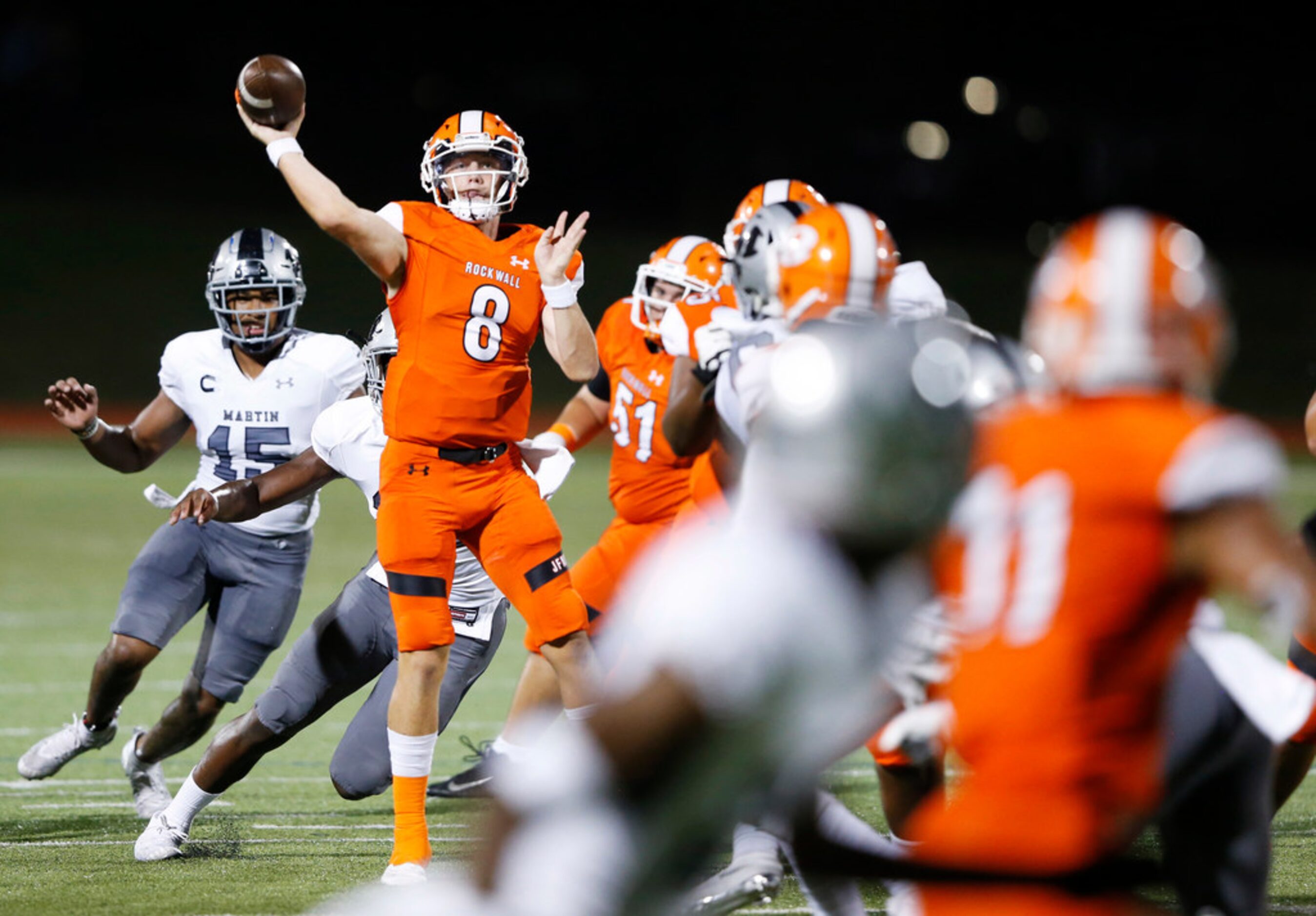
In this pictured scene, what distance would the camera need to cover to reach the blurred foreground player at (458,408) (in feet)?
14.3

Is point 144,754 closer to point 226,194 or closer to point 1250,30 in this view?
point 226,194

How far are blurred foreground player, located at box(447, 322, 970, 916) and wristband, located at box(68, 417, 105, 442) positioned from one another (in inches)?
151

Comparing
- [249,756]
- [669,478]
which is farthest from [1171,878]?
[669,478]

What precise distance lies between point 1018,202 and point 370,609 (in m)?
21.6

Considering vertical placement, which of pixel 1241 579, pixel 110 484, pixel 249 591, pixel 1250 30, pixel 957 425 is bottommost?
pixel 110 484

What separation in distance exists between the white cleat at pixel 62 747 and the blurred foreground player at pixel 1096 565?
157 inches

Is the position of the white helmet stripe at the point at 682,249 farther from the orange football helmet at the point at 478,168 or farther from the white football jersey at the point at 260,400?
the white football jersey at the point at 260,400

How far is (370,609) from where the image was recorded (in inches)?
195

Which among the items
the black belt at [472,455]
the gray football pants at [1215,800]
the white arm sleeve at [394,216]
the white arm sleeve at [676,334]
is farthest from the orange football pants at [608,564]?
the gray football pants at [1215,800]

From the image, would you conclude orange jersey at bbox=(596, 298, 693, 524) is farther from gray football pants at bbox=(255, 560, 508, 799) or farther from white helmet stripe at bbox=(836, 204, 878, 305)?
white helmet stripe at bbox=(836, 204, 878, 305)

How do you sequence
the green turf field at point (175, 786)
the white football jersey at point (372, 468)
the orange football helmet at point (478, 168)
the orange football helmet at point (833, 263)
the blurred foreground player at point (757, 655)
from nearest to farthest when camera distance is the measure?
1. the blurred foreground player at point (757, 655)
2. the orange football helmet at point (833, 263)
3. the green turf field at point (175, 786)
4. the orange football helmet at point (478, 168)
5. the white football jersey at point (372, 468)

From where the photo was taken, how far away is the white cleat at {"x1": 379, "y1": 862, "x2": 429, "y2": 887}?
406cm

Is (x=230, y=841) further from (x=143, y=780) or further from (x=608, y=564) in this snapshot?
(x=608, y=564)

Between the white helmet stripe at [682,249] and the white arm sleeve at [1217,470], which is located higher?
the white helmet stripe at [682,249]
